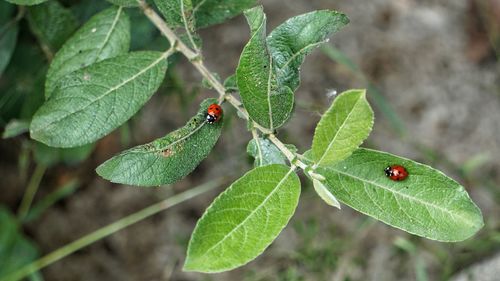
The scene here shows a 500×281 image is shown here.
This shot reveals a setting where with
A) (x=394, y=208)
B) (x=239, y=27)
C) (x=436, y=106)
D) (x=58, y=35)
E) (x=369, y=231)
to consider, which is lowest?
(x=369, y=231)

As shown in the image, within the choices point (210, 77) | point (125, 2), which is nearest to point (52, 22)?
point (125, 2)

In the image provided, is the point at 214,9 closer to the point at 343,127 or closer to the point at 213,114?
the point at 213,114

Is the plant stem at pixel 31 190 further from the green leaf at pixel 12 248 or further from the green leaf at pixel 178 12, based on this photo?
the green leaf at pixel 178 12

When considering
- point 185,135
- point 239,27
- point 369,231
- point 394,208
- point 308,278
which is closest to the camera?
point 394,208

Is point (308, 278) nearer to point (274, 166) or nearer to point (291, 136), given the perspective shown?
point (291, 136)

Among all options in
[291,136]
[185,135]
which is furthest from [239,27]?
[185,135]

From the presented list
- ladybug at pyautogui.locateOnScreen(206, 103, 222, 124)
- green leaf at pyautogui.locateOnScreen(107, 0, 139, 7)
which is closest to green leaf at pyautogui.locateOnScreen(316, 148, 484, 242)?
ladybug at pyautogui.locateOnScreen(206, 103, 222, 124)
